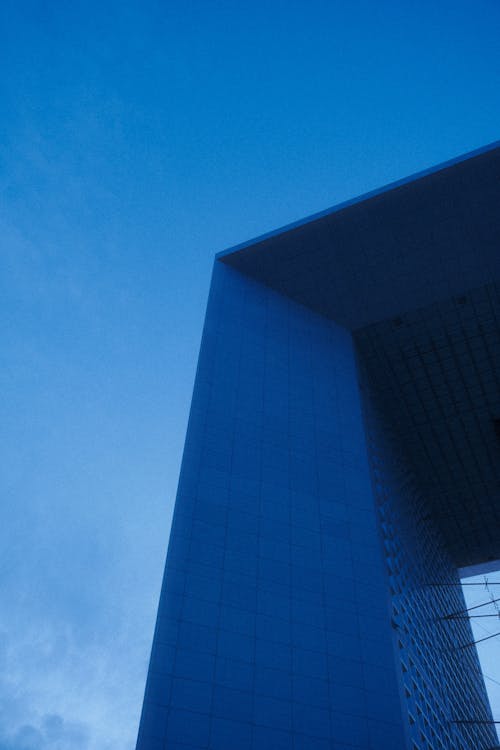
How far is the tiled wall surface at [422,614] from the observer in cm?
1427

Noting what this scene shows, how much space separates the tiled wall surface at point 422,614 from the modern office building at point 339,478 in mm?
113

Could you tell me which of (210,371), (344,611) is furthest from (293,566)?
(210,371)

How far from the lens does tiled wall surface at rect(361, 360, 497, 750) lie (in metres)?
14.3

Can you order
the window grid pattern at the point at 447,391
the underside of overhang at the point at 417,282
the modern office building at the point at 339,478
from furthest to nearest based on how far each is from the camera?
1. the window grid pattern at the point at 447,391
2. the underside of overhang at the point at 417,282
3. the modern office building at the point at 339,478

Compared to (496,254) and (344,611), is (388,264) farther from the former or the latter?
(344,611)

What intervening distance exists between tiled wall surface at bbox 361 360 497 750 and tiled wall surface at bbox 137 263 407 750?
1.10 metres

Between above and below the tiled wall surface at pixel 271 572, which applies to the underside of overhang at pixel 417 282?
above

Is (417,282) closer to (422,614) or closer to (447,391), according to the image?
(447,391)

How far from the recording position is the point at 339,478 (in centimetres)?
1596

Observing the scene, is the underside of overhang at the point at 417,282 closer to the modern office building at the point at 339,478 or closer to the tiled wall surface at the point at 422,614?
the modern office building at the point at 339,478

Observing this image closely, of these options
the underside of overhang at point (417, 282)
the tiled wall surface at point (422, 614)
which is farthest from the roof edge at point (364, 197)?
the tiled wall surface at point (422, 614)

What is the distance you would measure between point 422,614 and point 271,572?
23.1ft

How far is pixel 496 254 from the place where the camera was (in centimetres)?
1931

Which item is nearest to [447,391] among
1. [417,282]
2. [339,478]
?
[417,282]
